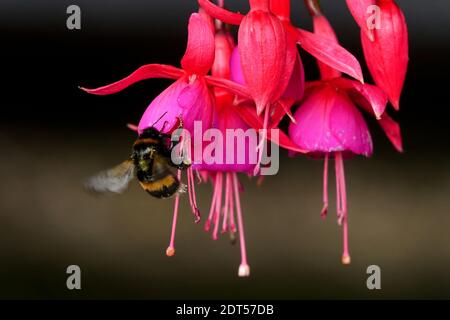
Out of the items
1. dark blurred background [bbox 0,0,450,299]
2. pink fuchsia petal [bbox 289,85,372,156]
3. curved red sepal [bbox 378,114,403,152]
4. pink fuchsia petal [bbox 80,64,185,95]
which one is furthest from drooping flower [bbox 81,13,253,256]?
dark blurred background [bbox 0,0,450,299]

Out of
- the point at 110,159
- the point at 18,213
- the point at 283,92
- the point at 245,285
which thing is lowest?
the point at 283,92

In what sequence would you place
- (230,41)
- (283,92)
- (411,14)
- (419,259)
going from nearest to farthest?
(283,92)
(230,41)
(411,14)
(419,259)

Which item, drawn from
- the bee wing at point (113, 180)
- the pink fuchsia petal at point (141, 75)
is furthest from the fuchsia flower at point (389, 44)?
the bee wing at point (113, 180)

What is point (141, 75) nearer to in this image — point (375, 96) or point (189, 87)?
point (189, 87)

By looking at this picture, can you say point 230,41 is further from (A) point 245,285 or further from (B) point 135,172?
(A) point 245,285

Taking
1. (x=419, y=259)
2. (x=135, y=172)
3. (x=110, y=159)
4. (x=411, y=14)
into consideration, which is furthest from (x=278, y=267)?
(x=135, y=172)

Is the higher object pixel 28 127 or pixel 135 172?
pixel 28 127
